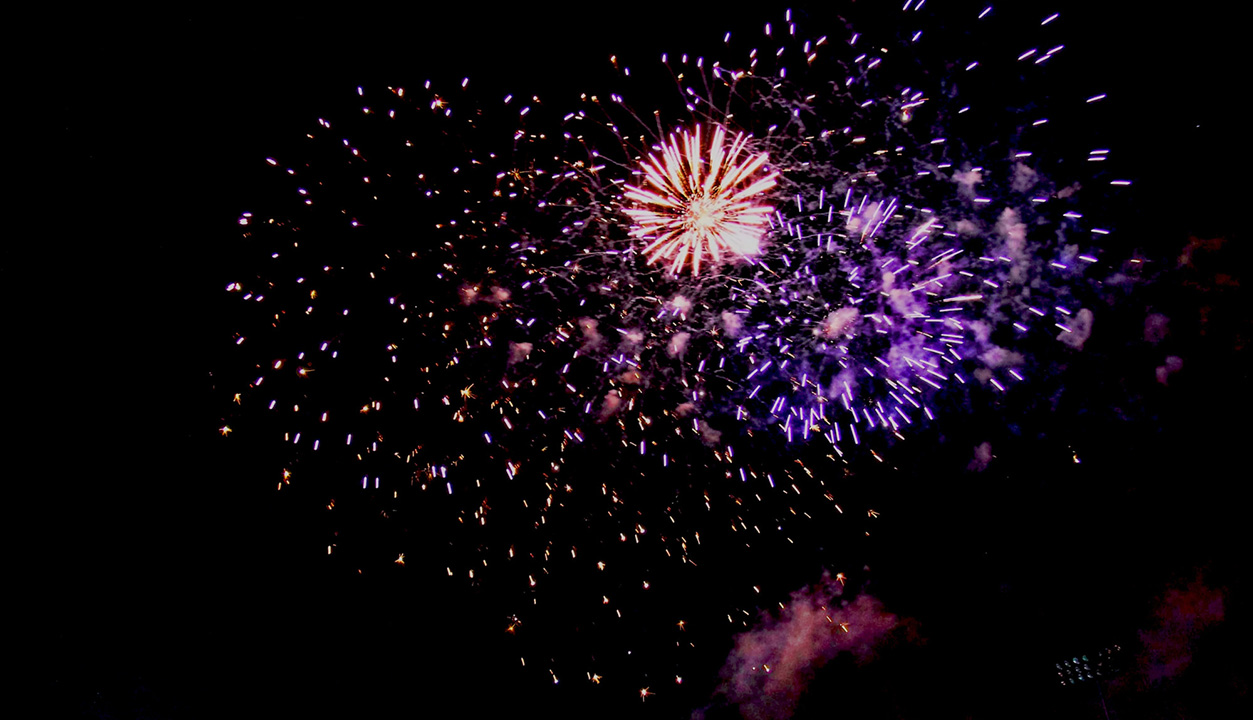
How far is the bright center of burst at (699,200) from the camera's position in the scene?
163 inches

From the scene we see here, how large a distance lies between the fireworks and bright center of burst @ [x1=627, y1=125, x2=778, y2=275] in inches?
0.7

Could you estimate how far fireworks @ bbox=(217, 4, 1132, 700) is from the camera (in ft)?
13.1

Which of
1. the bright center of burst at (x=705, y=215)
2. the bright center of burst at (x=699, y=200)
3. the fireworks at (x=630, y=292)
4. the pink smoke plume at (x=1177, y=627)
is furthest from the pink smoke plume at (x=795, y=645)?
the bright center of burst at (x=705, y=215)

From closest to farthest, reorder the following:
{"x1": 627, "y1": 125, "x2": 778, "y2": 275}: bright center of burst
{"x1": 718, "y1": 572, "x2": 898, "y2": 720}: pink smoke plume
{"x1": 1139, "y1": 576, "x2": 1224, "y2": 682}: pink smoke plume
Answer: {"x1": 627, "y1": 125, "x2": 778, "y2": 275}: bright center of burst < {"x1": 1139, "y1": 576, "x2": 1224, "y2": 682}: pink smoke plume < {"x1": 718, "y1": 572, "x2": 898, "y2": 720}: pink smoke plume

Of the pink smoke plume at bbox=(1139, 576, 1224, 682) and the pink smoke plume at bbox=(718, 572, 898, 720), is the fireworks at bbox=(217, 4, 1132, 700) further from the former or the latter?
the pink smoke plume at bbox=(1139, 576, 1224, 682)

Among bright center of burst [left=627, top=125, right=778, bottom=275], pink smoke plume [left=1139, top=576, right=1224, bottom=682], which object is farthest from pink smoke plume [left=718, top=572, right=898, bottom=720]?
bright center of burst [left=627, top=125, right=778, bottom=275]

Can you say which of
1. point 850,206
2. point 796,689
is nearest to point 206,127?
point 850,206

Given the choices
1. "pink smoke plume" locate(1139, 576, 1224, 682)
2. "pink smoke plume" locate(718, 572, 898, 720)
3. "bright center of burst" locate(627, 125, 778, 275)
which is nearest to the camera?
"bright center of burst" locate(627, 125, 778, 275)

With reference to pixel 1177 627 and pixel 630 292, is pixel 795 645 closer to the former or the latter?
pixel 1177 627

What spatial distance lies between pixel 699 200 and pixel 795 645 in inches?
236

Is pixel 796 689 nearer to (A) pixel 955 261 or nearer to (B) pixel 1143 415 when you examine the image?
(B) pixel 1143 415

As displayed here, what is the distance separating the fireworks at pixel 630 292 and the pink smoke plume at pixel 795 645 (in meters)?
2.44

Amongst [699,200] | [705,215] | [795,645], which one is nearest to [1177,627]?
[795,645]

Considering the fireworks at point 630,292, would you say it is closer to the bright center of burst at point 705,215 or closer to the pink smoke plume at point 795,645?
the bright center of burst at point 705,215
